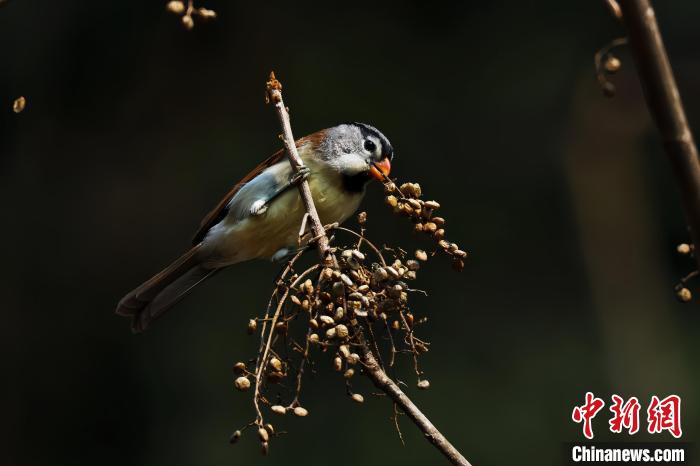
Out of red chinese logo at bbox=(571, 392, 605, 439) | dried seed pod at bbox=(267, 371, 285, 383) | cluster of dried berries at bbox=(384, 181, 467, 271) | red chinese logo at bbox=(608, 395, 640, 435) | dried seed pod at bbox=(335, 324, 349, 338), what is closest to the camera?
dried seed pod at bbox=(335, 324, 349, 338)

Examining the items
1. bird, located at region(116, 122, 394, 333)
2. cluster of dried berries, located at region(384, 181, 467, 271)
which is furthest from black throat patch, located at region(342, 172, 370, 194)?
cluster of dried berries, located at region(384, 181, 467, 271)

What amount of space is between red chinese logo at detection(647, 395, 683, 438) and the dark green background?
340mm

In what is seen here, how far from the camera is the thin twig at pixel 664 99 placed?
2.38 ft

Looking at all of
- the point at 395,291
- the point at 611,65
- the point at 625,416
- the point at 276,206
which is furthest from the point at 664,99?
the point at 625,416

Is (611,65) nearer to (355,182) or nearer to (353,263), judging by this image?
(353,263)

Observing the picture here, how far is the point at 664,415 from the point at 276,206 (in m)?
2.25

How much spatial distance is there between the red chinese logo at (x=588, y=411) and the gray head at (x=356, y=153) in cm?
212

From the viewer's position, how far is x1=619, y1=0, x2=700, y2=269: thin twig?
73cm

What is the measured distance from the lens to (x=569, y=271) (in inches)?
219

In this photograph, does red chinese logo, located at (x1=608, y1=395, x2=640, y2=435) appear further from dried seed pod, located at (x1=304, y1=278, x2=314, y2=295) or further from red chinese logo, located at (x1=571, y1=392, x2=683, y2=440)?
dried seed pod, located at (x1=304, y1=278, x2=314, y2=295)

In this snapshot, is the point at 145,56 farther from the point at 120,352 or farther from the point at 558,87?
the point at 558,87

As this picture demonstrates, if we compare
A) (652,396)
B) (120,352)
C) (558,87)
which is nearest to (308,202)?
(652,396)

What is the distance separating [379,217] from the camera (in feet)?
17.5

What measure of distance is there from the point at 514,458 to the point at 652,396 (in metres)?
0.78
